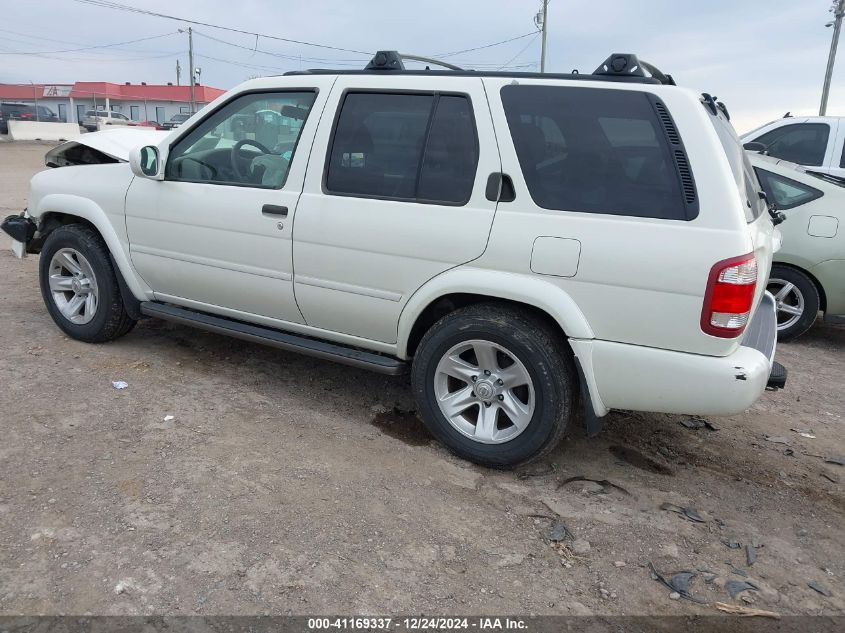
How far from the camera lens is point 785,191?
588 centimetres

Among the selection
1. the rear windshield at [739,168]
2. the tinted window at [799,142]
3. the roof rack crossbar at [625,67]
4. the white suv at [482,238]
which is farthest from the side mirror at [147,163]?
the tinted window at [799,142]

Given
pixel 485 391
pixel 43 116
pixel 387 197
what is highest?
pixel 43 116

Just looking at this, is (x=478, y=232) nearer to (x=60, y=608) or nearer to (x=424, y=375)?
(x=424, y=375)

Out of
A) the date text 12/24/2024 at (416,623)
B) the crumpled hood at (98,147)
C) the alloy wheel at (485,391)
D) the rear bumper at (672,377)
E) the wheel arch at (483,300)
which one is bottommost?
the date text 12/24/2024 at (416,623)

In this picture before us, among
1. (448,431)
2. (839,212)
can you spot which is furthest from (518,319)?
(839,212)

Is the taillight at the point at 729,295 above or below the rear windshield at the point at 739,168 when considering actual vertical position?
below

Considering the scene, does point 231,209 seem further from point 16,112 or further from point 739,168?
point 16,112

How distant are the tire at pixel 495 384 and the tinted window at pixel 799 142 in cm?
661

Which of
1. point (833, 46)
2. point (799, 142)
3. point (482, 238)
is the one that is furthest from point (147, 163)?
point (833, 46)

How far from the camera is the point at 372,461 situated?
11.2 feet

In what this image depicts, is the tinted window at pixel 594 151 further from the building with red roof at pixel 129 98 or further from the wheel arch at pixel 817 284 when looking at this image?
the building with red roof at pixel 129 98

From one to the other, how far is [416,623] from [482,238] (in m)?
1.71

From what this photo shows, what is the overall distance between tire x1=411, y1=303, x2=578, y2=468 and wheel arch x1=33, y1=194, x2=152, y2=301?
2.19 meters

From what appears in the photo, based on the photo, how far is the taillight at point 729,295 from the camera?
2.71 meters
